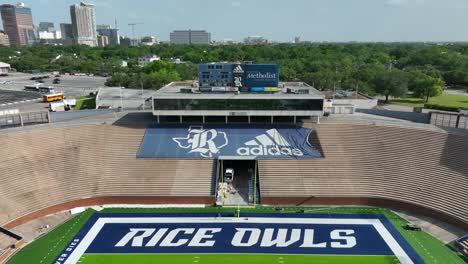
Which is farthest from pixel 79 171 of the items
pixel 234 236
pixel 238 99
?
pixel 238 99

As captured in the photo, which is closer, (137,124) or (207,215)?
(207,215)

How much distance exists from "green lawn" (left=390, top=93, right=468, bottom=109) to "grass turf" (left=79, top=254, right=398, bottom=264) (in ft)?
189

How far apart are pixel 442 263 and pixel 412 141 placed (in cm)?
1614

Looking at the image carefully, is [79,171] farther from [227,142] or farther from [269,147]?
[269,147]

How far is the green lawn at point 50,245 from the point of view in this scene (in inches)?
1026

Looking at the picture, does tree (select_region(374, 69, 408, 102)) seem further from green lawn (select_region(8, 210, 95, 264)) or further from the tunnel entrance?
green lawn (select_region(8, 210, 95, 264))

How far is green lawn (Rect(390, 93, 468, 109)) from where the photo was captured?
74000 millimetres

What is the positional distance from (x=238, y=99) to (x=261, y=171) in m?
9.76

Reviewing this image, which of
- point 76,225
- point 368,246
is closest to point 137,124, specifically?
point 76,225

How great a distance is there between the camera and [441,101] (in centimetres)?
7775

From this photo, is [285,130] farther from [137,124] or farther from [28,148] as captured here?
[28,148]

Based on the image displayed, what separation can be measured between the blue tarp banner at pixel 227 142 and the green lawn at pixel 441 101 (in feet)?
150

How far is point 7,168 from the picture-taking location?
112 ft

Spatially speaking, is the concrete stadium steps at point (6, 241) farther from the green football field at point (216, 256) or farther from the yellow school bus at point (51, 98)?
the yellow school bus at point (51, 98)
